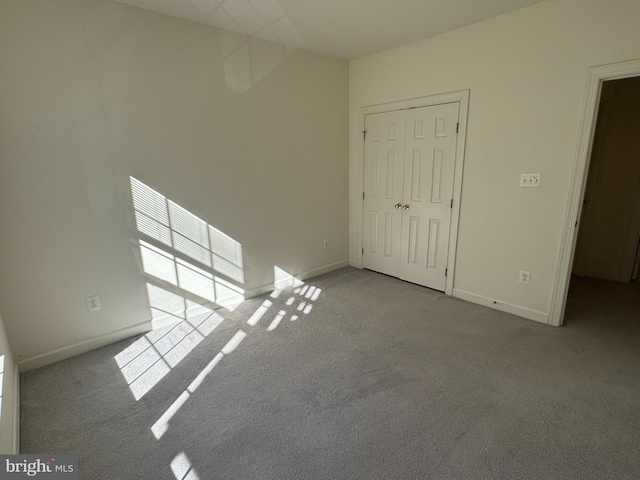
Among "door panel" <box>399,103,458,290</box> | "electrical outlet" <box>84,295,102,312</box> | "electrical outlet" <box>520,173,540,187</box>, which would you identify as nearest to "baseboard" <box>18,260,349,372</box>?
"electrical outlet" <box>84,295,102,312</box>

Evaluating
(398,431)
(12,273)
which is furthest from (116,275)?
(398,431)

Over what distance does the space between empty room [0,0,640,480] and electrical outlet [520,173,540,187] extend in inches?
1.8

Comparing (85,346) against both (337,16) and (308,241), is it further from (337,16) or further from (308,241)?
(337,16)

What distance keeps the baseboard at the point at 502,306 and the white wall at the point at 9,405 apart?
11.4 feet

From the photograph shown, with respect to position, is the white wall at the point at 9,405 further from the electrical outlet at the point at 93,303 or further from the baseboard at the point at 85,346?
the electrical outlet at the point at 93,303

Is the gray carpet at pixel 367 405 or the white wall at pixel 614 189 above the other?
the white wall at pixel 614 189

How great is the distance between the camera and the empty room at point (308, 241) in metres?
1.73

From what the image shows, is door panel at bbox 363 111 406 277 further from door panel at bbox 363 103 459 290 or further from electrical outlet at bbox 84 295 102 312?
electrical outlet at bbox 84 295 102 312

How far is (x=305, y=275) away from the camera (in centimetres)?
395

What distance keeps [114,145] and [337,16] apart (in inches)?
79.7

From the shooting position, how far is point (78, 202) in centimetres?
233

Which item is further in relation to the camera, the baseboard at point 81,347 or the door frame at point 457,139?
the door frame at point 457,139

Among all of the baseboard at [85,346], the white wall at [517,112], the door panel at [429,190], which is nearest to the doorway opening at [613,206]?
the white wall at [517,112]

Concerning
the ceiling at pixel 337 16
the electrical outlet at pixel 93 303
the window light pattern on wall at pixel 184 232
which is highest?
the ceiling at pixel 337 16
